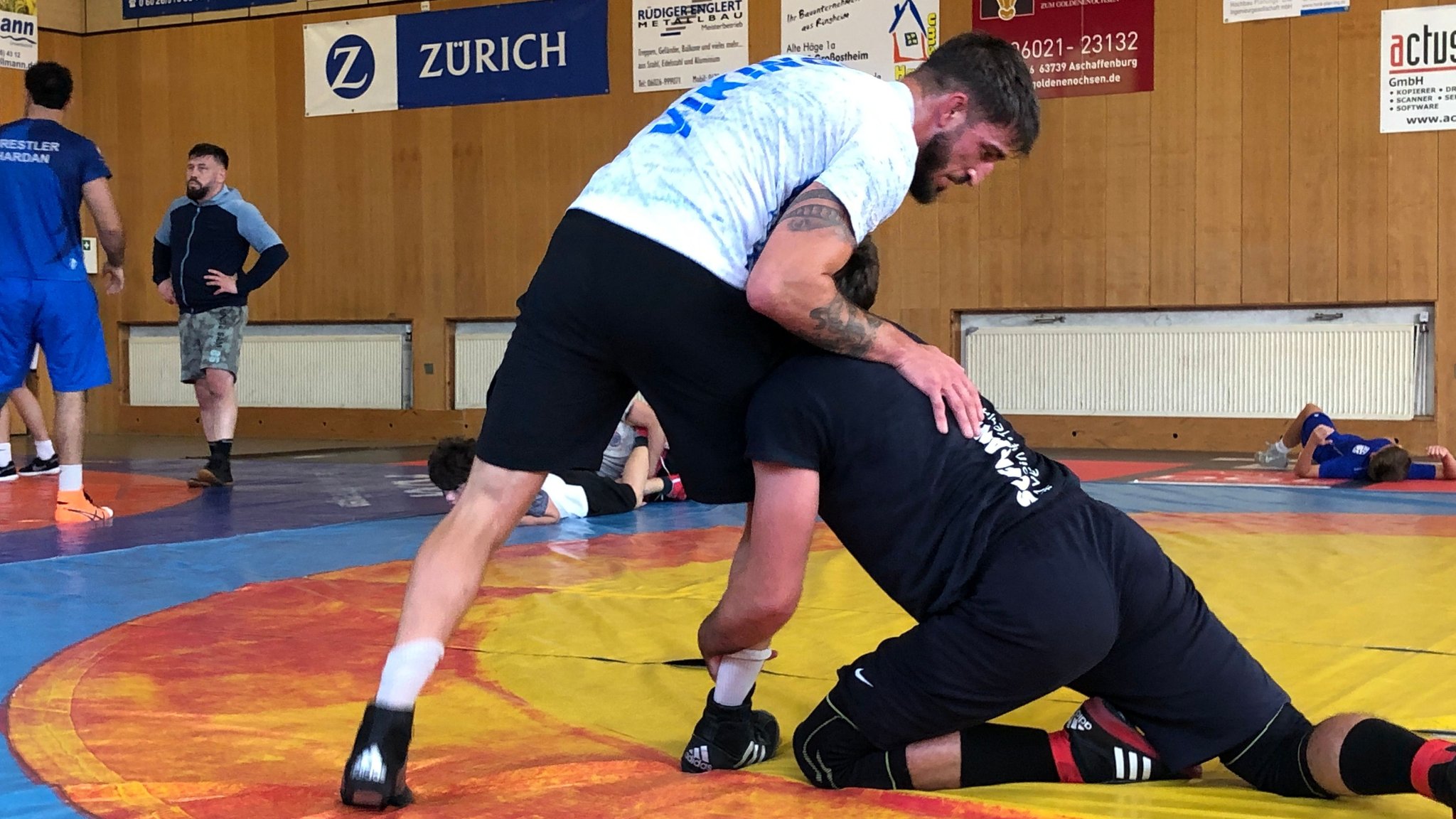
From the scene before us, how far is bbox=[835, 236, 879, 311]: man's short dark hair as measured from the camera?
7.21ft

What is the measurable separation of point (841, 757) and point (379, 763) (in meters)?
0.64

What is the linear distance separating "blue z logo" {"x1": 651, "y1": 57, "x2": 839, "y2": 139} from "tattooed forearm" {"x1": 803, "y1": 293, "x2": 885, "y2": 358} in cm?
39

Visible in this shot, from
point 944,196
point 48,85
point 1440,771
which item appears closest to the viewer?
point 1440,771

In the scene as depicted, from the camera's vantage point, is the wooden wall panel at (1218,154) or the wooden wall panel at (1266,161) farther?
the wooden wall panel at (1218,154)

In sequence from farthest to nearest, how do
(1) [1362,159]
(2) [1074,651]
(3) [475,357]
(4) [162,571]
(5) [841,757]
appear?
(3) [475,357] < (1) [1362,159] < (4) [162,571] < (5) [841,757] < (2) [1074,651]

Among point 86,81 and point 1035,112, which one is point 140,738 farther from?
point 86,81

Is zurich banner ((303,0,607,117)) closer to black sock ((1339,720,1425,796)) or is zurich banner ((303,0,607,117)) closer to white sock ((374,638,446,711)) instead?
white sock ((374,638,446,711))

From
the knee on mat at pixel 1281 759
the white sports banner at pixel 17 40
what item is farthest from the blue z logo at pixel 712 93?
A: the white sports banner at pixel 17 40

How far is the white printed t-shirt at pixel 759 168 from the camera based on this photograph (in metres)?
2.06

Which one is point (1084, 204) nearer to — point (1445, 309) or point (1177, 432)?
point (1177, 432)

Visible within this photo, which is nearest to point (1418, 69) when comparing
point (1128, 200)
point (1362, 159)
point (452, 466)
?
point (1362, 159)

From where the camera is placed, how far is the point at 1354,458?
6.36m

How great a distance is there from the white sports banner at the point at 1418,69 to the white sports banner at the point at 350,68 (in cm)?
729

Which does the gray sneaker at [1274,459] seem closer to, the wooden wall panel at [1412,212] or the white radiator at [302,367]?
the wooden wall panel at [1412,212]
